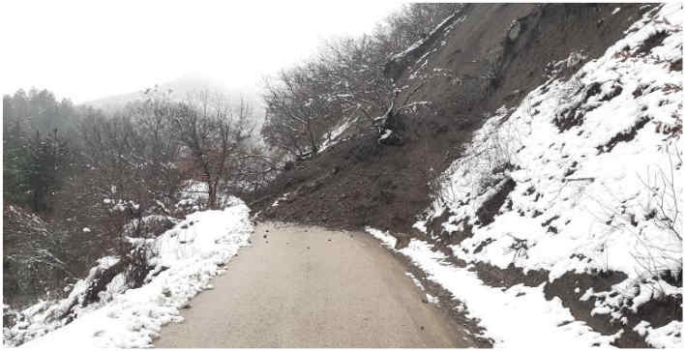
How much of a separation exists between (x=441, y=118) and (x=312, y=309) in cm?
1344

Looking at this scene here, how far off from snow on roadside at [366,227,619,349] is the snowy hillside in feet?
0.08

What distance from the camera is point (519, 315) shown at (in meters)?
5.48

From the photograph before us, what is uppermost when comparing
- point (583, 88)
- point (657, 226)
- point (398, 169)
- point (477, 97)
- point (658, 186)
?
point (477, 97)

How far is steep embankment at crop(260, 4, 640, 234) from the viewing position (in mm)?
13070

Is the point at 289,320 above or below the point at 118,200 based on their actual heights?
below

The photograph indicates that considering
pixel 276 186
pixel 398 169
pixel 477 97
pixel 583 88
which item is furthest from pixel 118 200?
pixel 583 88

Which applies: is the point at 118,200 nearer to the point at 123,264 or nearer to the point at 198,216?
the point at 198,216

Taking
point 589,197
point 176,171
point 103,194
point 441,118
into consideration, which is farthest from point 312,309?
point 176,171

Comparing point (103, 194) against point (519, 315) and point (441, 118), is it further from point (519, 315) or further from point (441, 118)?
point (519, 315)

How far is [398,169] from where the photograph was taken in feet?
55.4

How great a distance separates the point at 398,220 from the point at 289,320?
798 cm

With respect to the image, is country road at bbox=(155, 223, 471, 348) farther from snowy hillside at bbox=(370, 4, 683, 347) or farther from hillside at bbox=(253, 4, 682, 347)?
hillside at bbox=(253, 4, 682, 347)

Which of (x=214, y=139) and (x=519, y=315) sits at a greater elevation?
(x=214, y=139)

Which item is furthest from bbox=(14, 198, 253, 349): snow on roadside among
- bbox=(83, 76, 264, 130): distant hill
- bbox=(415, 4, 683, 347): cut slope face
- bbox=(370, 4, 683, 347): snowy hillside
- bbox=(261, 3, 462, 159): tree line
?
bbox=(83, 76, 264, 130): distant hill
